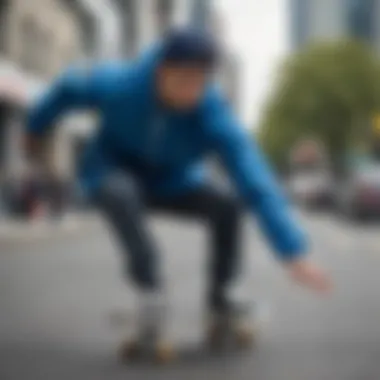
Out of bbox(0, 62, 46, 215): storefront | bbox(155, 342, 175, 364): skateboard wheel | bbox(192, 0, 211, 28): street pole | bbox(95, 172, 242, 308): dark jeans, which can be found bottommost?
bbox(155, 342, 175, 364): skateboard wheel

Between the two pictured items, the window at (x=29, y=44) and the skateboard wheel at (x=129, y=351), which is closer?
the window at (x=29, y=44)

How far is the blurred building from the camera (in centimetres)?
46

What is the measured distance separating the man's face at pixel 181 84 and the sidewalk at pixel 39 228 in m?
0.06

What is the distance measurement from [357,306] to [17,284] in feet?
0.47

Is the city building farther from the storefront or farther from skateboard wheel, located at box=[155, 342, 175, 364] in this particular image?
skateboard wheel, located at box=[155, 342, 175, 364]

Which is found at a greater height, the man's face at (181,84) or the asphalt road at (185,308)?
the man's face at (181,84)

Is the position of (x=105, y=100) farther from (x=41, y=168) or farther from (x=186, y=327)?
(x=186, y=327)


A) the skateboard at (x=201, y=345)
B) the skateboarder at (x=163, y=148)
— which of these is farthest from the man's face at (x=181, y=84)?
the skateboard at (x=201, y=345)

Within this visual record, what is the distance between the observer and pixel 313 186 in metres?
0.47

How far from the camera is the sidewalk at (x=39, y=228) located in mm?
464

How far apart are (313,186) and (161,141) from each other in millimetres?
62

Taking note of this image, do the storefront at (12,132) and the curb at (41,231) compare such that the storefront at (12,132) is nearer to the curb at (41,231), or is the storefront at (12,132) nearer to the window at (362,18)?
the curb at (41,231)

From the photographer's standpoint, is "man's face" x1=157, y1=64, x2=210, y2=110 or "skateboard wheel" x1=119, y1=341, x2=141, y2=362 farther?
"skateboard wheel" x1=119, y1=341, x2=141, y2=362

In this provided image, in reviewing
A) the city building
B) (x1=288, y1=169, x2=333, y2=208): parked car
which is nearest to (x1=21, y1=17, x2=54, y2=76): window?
the city building
